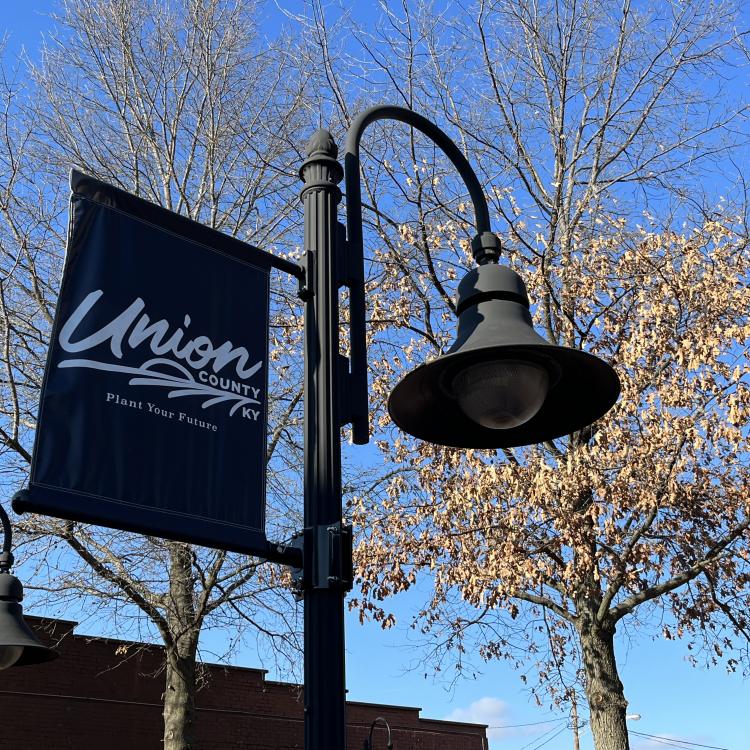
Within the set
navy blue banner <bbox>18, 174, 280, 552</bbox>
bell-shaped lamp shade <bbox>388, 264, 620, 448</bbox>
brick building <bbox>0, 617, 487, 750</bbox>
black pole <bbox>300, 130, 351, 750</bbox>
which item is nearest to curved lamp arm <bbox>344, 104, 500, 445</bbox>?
black pole <bbox>300, 130, 351, 750</bbox>

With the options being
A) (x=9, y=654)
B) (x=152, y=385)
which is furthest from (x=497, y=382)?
(x=9, y=654)

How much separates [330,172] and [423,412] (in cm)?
120

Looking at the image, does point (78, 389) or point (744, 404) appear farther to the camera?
point (744, 404)

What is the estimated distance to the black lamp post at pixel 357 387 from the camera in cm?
333

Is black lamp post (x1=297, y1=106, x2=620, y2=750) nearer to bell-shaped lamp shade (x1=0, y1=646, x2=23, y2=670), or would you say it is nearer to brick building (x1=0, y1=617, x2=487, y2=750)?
bell-shaped lamp shade (x1=0, y1=646, x2=23, y2=670)

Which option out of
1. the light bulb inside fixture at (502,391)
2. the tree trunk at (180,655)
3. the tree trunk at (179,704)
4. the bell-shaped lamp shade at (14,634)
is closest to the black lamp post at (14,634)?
the bell-shaped lamp shade at (14,634)

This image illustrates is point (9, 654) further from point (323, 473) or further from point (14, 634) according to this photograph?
point (323, 473)

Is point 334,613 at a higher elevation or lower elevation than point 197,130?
lower

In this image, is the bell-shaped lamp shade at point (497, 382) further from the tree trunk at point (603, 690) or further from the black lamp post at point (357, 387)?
the tree trunk at point (603, 690)

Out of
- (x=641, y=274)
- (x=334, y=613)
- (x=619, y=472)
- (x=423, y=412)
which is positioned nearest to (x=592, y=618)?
(x=619, y=472)

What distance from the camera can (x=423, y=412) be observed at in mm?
4332

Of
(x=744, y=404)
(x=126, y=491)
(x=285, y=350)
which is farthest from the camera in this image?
(x=285, y=350)

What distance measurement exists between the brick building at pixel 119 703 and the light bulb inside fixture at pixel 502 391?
45.7ft

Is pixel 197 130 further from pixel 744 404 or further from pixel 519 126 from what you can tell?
pixel 744 404
